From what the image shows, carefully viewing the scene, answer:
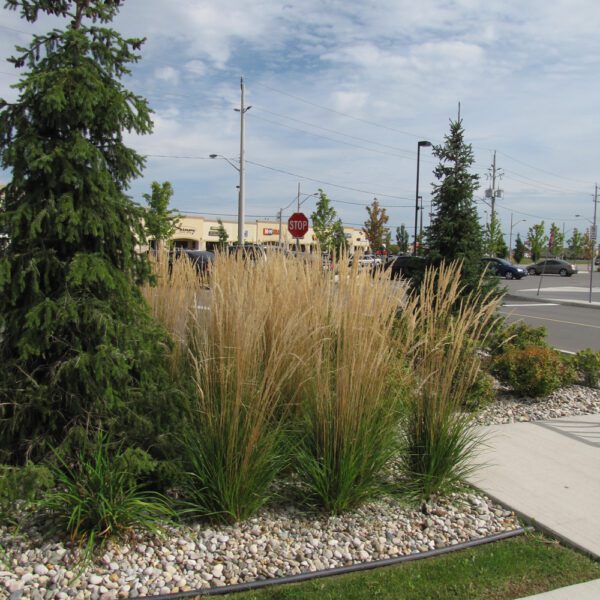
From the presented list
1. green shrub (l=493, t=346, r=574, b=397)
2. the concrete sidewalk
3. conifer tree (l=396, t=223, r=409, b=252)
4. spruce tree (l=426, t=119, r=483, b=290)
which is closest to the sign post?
spruce tree (l=426, t=119, r=483, b=290)

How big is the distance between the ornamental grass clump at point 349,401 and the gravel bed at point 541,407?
2350 millimetres

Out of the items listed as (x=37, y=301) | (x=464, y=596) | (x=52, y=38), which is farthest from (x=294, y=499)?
(x=52, y=38)

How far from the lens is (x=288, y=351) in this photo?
11.0 ft

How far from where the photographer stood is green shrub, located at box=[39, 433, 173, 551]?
2.79 metres

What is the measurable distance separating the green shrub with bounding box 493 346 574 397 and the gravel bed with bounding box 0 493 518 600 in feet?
9.22

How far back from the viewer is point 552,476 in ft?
13.7

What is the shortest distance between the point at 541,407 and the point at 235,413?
4.29m

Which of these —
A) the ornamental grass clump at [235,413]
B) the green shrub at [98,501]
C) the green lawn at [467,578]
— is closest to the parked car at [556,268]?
the green lawn at [467,578]

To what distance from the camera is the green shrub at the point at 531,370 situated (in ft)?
20.1

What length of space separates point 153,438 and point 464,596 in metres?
1.76

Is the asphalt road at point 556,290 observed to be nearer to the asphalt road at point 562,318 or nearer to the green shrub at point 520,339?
the asphalt road at point 562,318

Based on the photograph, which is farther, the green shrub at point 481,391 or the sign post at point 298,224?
the sign post at point 298,224

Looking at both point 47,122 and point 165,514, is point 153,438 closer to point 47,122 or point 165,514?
point 165,514

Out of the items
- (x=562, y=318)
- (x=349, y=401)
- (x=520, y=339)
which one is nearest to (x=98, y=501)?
(x=349, y=401)
